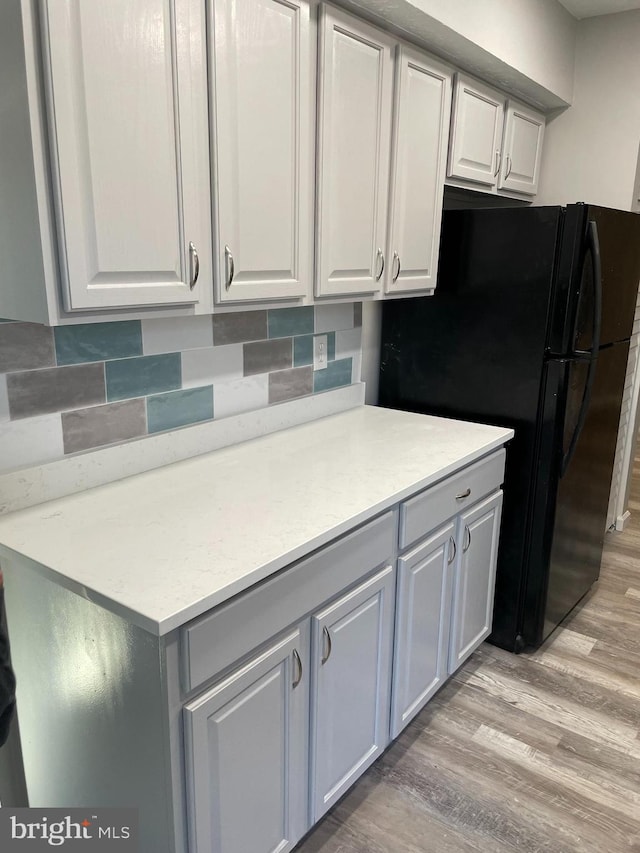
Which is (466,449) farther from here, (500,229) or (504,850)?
(504,850)

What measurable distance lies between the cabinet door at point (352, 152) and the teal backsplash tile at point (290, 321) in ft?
0.91

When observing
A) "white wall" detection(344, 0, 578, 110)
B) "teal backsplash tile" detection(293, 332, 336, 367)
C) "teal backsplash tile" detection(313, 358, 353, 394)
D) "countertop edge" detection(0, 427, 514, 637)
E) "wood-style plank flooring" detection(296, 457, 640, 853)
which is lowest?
"wood-style plank flooring" detection(296, 457, 640, 853)

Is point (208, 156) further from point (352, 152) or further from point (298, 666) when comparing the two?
point (298, 666)

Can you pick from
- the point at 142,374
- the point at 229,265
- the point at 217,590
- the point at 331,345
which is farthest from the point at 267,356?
the point at 217,590

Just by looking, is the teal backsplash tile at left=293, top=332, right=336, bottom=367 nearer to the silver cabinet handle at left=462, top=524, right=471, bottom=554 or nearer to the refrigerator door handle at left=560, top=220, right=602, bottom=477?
the silver cabinet handle at left=462, top=524, right=471, bottom=554

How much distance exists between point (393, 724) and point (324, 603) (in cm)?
62

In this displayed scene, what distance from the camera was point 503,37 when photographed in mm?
2172

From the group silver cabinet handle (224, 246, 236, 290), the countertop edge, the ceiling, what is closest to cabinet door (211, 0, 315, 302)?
silver cabinet handle (224, 246, 236, 290)

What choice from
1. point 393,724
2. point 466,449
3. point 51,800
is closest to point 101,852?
point 51,800

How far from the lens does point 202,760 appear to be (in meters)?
1.19

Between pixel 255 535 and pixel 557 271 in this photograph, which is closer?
pixel 255 535

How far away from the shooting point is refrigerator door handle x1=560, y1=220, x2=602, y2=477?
2.11 m

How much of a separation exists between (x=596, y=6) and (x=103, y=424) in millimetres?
2576

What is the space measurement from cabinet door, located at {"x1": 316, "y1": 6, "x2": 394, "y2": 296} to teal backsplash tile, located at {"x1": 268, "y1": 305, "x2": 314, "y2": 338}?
0.91ft
